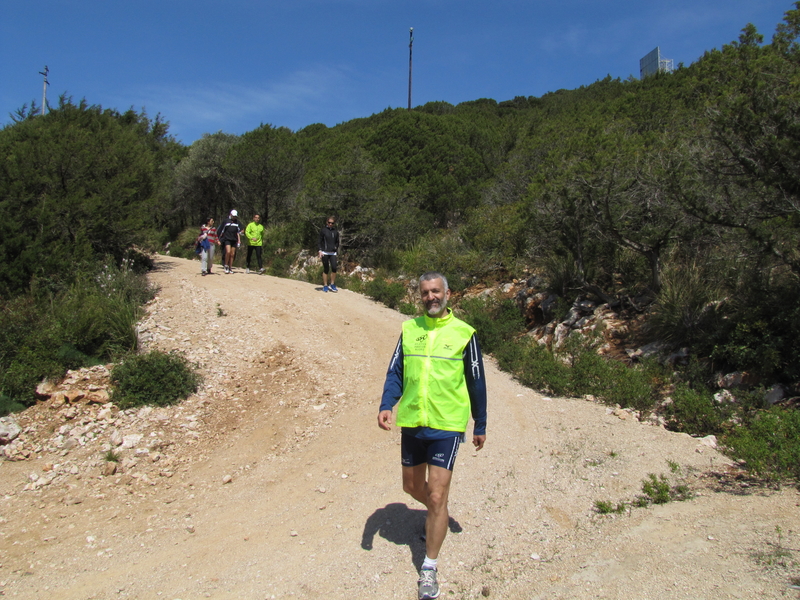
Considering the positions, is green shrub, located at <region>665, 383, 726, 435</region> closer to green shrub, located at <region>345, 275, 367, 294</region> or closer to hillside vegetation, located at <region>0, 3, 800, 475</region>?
hillside vegetation, located at <region>0, 3, 800, 475</region>

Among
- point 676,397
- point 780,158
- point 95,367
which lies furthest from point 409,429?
point 780,158

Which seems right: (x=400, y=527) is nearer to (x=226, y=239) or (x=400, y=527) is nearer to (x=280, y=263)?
(x=226, y=239)

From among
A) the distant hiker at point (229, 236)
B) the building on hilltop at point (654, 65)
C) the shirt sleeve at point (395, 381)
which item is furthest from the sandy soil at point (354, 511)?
the building on hilltop at point (654, 65)

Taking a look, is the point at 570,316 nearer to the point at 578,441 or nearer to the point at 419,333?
the point at 578,441

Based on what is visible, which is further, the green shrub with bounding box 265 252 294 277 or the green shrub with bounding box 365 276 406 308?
the green shrub with bounding box 265 252 294 277

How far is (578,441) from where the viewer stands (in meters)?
5.70

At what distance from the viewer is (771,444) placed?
4867 millimetres

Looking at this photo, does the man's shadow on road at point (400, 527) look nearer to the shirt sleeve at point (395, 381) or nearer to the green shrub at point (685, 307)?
the shirt sleeve at point (395, 381)

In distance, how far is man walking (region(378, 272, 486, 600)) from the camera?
3.17 meters

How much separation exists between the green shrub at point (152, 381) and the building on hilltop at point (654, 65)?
63.0 feet

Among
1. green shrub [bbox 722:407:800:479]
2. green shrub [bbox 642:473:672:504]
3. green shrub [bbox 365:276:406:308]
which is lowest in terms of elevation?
green shrub [bbox 642:473:672:504]

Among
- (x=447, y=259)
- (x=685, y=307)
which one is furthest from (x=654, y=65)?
(x=685, y=307)

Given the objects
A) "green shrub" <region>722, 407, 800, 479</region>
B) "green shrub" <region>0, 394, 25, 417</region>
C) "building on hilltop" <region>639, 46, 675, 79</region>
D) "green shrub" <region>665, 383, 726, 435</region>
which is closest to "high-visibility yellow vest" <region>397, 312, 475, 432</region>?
"green shrub" <region>722, 407, 800, 479</region>

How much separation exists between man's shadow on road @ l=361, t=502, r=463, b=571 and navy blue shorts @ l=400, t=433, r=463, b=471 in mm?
778
